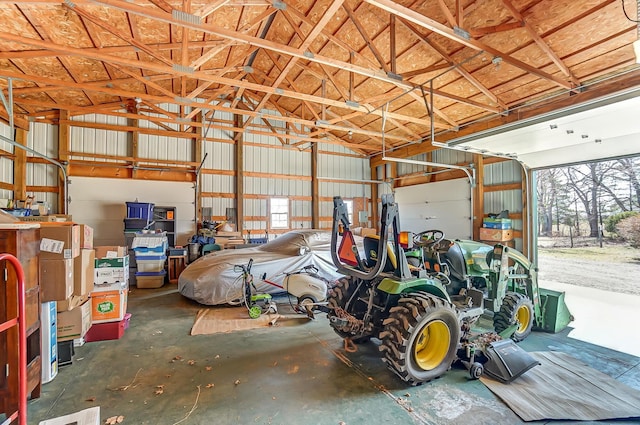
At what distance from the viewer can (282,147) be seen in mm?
9531

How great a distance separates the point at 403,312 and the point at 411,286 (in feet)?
0.96

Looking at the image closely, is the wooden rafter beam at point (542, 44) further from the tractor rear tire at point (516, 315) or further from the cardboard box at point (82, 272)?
the cardboard box at point (82, 272)

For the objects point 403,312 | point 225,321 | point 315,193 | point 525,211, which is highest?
point 315,193

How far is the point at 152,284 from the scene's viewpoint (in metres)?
6.30

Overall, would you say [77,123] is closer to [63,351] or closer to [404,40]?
[63,351]

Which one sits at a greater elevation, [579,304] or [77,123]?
[77,123]

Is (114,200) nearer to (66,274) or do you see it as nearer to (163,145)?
(163,145)

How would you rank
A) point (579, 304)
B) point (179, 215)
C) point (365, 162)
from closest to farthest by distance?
1. point (579, 304)
2. point (179, 215)
3. point (365, 162)

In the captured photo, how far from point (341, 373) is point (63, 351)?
2.74m

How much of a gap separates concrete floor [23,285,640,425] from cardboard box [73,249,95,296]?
2.51 feet

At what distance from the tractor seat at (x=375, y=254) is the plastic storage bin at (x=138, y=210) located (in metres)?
6.22

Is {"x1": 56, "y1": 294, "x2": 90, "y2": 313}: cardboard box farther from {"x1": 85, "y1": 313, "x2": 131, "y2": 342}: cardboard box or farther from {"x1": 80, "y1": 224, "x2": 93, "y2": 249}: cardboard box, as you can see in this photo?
{"x1": 85, "y1": 313, "x2": 131, "y2": 342}: cardboard box

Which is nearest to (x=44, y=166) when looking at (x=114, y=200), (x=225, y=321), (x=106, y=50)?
(x=114, y=200)

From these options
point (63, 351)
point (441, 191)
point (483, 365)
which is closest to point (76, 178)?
point (63, 351)
